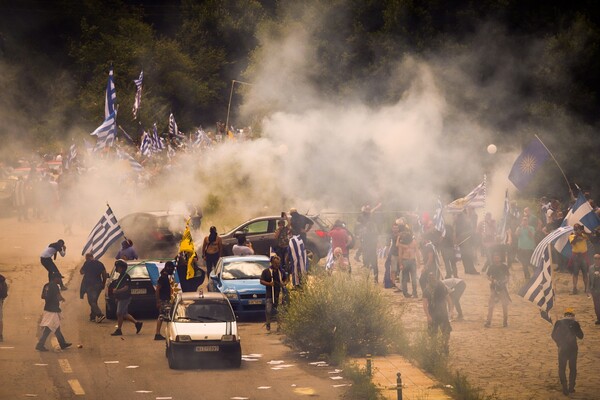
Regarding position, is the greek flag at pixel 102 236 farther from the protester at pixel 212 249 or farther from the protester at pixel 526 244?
the protester at pixel 526 244

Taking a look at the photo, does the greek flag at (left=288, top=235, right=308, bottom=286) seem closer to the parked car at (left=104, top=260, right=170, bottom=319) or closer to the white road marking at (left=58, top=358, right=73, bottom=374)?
the parked car at (left=104, top=260, right=170, bottom=319)

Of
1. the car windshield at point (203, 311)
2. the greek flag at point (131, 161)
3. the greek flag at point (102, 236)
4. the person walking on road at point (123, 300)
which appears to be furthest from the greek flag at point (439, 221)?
the greek flag at point (131, 161)

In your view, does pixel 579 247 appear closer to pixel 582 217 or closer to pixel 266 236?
pixel 582 217

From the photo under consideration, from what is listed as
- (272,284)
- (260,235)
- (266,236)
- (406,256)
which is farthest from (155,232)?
(272,284)

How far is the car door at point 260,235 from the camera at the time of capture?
33500mm

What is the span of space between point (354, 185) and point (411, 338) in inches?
769

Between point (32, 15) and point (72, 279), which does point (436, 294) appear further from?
point (32, 15)

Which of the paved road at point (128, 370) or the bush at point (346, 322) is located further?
the bush at point (346, 322)

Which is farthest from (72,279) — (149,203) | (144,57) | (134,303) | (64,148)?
(144,57)

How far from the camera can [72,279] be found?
108 ft

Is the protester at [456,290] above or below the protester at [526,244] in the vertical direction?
below

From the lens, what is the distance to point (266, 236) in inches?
1324

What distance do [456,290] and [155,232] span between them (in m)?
12.2

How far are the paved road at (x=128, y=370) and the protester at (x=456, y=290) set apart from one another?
3.84 meters
